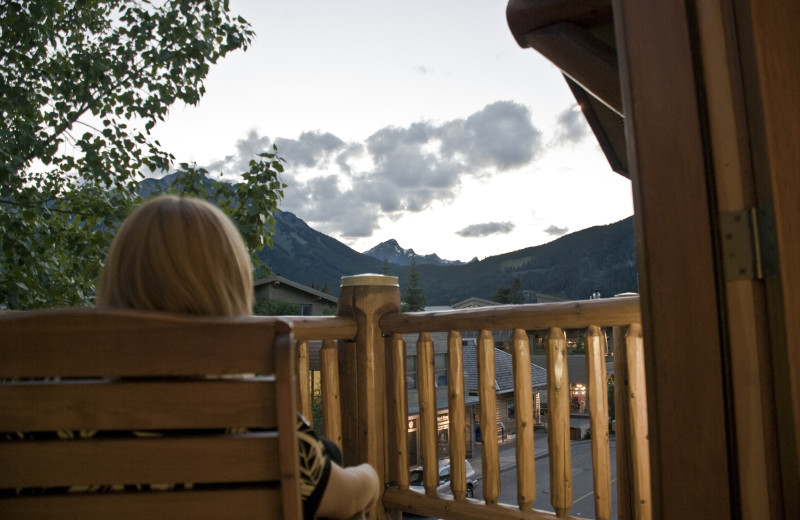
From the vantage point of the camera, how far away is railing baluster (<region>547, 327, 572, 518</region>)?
237 cm

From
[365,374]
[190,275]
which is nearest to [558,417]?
[365,374]

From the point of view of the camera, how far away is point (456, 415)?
2.69 meters

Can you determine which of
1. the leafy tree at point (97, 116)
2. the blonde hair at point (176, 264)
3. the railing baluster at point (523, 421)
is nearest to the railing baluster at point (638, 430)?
the railing baluster at point (523, 421)

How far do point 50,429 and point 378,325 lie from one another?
1.98m

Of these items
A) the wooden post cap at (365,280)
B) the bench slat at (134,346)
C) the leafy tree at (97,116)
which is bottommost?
the bench slat at (134,346)

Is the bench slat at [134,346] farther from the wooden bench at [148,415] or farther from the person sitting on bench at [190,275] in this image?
the person sitting on bench at [190,275]

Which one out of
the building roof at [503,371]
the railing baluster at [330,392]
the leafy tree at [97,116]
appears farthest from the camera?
the leafy tree at [97,116]

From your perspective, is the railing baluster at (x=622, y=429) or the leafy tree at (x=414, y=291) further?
the leafy tree at (x=414, y=291)

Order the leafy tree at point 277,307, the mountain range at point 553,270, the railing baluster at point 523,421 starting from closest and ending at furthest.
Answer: the railing baluster at point 523,421 → the mountain range at point 553,270 → the leafy tree at point 277,307

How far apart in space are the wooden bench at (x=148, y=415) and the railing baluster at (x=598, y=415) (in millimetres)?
1541

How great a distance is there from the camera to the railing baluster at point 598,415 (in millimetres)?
2293

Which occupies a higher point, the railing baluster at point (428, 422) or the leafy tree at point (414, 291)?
the leafy tree at point (414, 291)

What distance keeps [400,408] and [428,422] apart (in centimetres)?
22

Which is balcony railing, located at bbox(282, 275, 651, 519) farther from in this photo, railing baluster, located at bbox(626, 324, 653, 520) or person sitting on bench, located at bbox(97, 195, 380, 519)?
person sitting on bench, located at bbox(97, 195, 380, 519)
